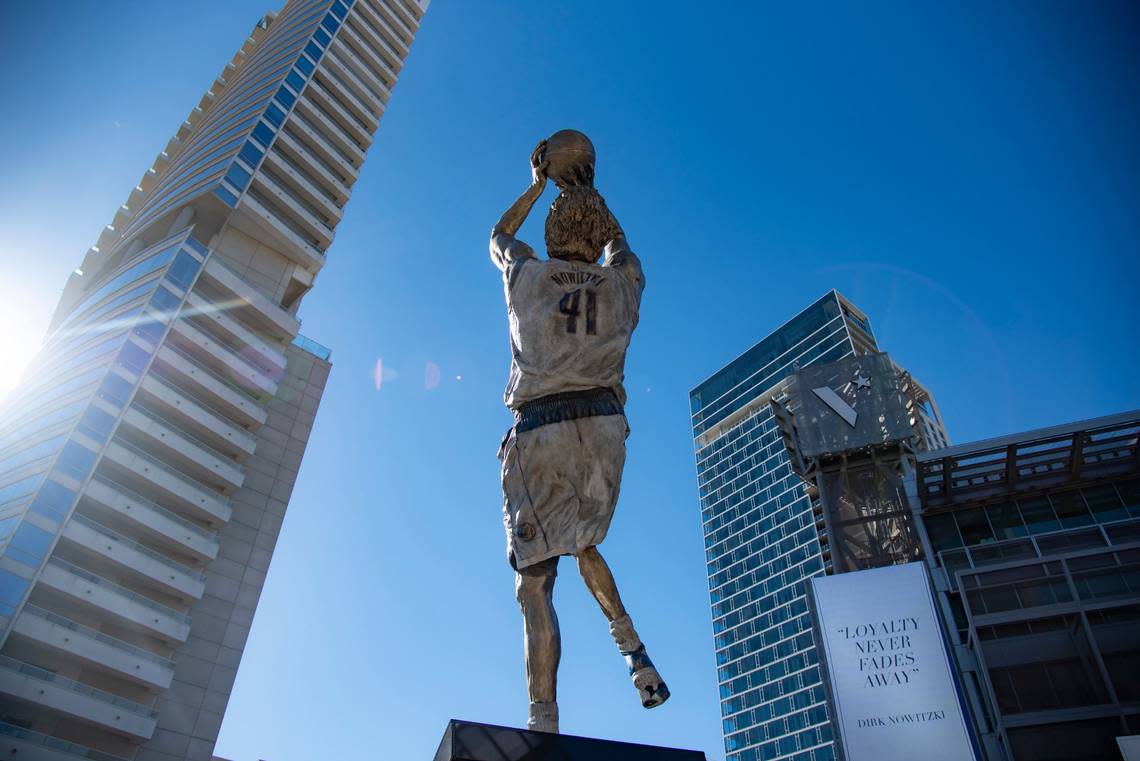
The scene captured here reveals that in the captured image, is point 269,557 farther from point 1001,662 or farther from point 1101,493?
point 1101,493

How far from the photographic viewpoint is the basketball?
4188 millimetres

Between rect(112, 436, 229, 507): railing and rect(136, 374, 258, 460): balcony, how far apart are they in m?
2.24

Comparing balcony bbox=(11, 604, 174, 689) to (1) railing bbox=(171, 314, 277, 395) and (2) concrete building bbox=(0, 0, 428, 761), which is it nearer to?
(2) concrete building bbox=(0, 0, 428, 761)

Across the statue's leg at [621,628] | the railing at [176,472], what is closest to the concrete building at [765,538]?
the railing at [176,472]

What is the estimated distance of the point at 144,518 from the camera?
36.5m

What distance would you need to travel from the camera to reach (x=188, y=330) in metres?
41.0

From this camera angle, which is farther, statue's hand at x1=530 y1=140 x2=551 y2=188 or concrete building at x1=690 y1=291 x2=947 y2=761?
concrete building at x1=690 y1=291 x2=947 y2=761

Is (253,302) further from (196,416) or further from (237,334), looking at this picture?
(196,416)

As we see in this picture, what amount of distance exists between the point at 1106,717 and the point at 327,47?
62.3m

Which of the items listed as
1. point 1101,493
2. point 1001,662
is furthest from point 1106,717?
point 1101,493

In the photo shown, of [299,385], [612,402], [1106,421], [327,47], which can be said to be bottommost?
[612,402]

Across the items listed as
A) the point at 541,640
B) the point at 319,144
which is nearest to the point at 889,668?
the point at 541,640

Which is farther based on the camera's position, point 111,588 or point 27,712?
point 111,588

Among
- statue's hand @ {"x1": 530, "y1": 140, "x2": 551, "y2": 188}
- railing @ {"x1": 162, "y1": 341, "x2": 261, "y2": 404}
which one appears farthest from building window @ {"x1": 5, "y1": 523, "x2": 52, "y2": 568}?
statue's hand @ {"x1": 530, "y1": 140, "x2": 551, "y2": 188}
